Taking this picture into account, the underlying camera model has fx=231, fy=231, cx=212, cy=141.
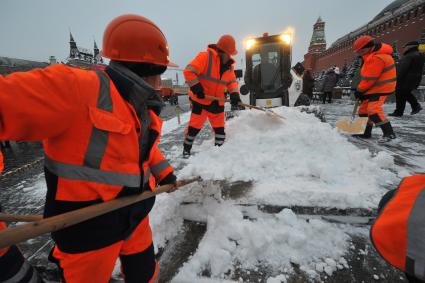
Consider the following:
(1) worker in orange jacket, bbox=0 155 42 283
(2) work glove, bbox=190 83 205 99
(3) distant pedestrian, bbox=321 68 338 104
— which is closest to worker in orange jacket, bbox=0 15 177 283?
(1) worker in orange jacket, bbox=0 155 42 283

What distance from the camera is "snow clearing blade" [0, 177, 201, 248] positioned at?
2.35ft

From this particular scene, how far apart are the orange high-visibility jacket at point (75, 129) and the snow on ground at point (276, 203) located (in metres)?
0.92

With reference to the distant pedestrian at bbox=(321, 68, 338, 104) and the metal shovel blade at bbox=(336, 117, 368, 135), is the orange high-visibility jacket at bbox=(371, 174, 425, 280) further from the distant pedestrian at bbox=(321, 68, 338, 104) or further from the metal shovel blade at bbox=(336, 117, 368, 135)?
the distant pedestrian at bbox=(321, 68, 338, 104)

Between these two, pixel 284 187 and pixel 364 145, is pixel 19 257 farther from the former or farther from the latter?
pixel 364 145

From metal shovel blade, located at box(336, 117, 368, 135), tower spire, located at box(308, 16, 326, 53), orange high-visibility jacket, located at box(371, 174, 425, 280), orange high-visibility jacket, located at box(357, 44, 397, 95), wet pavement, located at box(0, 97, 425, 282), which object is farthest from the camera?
tower spire, located at box(308, 16, 326, 53)

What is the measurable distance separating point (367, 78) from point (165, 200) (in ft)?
13.9

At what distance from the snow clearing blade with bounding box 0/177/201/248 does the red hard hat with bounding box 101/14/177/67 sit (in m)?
0.67

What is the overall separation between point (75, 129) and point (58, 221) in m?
0.34

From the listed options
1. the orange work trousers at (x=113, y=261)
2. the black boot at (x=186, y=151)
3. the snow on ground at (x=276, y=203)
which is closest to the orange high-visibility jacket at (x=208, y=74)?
the black boot at (x=186, y=151)

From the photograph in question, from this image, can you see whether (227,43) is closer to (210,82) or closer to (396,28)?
(210,82)

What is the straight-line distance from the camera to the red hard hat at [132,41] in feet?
3.62

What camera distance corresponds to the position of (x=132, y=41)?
1.10 metres

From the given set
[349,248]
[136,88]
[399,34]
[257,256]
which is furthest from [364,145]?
[399,34]

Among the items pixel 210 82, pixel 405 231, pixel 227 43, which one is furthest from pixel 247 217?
pixel 227 43
